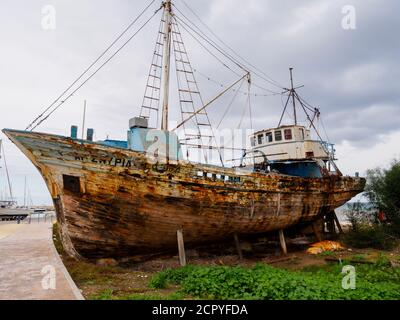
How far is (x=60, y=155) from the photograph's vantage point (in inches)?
394

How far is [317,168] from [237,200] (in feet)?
26.6

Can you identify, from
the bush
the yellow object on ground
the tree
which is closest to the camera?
the yellow object on ground

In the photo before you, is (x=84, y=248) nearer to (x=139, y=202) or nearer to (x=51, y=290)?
(x=139, y=202)

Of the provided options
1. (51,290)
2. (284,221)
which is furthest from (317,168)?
(51,290)

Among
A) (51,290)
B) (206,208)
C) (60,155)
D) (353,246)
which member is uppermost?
(60,155)

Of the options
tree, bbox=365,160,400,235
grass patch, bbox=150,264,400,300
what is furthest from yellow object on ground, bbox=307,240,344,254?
grass patch, bbox=150,264,400,300

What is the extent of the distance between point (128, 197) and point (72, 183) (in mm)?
1961

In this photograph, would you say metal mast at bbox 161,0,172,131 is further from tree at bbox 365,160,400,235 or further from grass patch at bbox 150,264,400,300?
tree at bbox 365,160,400,235

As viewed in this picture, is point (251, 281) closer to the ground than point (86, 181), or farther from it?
closer to the ground

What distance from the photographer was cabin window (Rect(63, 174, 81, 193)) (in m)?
10.1

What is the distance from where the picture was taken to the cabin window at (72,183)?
10070 mm

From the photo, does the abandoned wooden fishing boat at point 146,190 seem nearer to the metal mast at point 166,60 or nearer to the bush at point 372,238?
the metal mast at point 166,60

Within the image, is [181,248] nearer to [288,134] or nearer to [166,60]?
[166,60]

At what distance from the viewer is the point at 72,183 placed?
1009 centimetres
